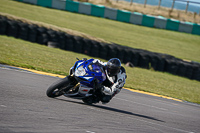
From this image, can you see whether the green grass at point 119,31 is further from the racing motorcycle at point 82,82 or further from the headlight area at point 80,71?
the headlight area at point 80,71

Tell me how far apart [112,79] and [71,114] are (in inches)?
66.5

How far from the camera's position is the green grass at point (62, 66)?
39.9 ft

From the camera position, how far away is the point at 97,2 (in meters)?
38.2

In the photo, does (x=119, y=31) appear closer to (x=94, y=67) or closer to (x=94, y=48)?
(x=94, y=48)

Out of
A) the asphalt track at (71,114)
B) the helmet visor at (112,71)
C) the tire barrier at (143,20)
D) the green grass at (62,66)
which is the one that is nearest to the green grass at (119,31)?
the tire barrier at (143,20)

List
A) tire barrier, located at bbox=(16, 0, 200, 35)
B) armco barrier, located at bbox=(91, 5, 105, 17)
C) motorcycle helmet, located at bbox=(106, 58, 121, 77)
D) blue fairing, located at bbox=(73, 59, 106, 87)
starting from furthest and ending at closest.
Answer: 1. tire barrier, located at bbox=(16, 0, 200, 35)
2. armco barrier, located at bbox=(91, 5, 105, 17)
3. motorcycle helmet, located at bbox=(106, 58, 121, 77)
4. blue fairing, located at bbox=(73, 59, 106, 87)

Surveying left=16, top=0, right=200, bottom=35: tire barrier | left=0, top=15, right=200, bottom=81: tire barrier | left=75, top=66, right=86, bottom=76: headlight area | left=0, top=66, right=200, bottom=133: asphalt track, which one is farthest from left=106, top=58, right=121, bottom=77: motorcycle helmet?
left=16, top=0, right=200, bottom=35: tire barrier

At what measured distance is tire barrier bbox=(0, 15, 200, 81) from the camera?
16938 millimetres

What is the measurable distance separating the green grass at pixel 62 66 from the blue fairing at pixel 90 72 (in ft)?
16.7

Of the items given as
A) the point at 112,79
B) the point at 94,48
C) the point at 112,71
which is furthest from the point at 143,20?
the point at 112,71

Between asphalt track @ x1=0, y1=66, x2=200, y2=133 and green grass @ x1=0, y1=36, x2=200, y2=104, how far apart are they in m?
2.04

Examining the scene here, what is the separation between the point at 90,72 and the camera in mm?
6805

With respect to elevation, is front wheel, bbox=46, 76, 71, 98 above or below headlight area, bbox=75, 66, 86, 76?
below

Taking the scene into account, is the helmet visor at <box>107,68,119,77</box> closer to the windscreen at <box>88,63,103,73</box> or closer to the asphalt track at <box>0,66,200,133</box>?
the windscreen at <box>88,63,103,73</box>
